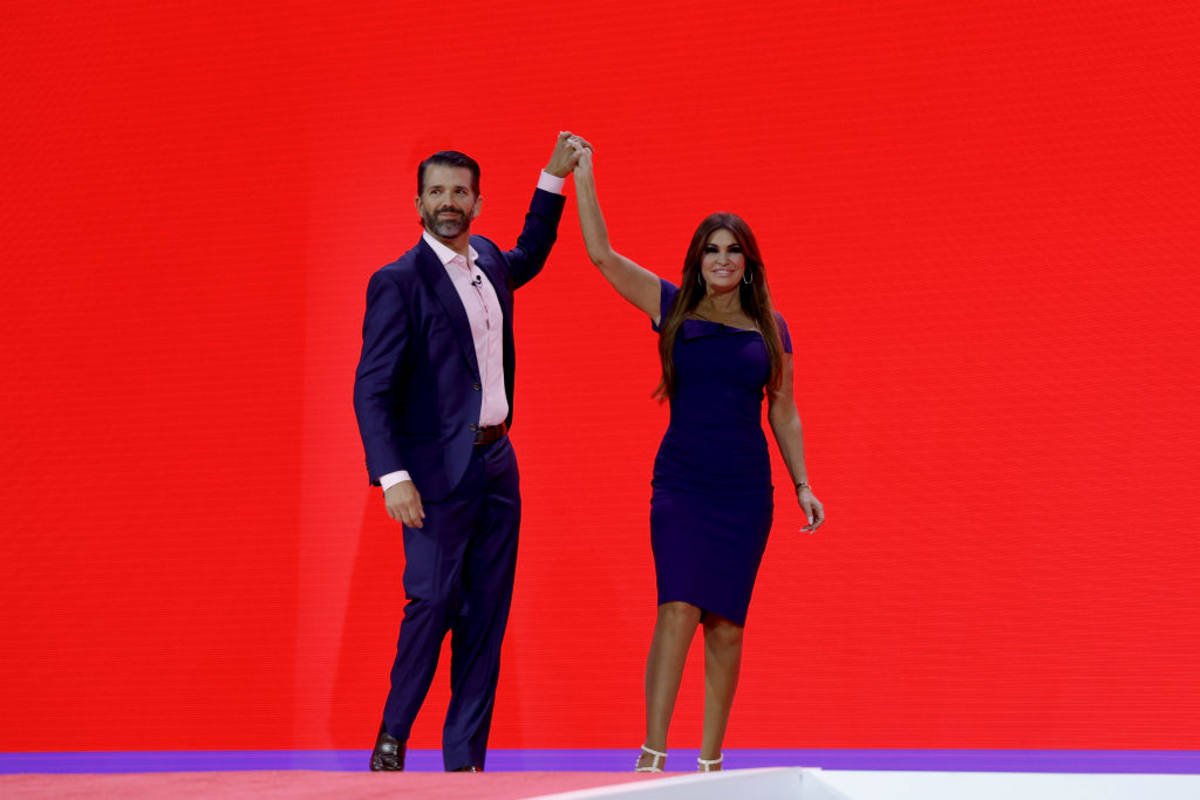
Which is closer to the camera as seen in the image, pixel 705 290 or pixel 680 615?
pixel 680 615

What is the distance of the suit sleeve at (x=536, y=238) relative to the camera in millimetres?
2826

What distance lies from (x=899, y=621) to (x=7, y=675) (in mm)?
2618

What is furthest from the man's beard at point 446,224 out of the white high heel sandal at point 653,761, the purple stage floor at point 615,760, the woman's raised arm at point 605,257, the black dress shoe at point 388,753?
the purple stage floor at point 615,760

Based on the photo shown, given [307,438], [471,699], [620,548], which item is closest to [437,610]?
[471,699]

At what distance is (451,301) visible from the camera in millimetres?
2582

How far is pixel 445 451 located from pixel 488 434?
0.10m

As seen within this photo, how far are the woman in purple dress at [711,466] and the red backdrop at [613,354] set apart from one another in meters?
0.94

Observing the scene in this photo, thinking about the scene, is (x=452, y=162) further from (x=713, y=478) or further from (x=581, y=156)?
(x=713, y=478)

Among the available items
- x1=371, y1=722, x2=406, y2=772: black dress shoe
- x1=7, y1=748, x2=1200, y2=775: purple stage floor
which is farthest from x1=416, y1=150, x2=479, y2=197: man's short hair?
x1=7, y1=748, x2=1200, y2=775: purple stage floor

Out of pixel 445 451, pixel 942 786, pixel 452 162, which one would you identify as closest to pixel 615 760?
pixel 445 451

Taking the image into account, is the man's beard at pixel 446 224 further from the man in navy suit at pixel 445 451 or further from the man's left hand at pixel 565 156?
the man's left hand at pixel 565 156

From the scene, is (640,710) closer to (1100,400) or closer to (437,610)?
(437,610)

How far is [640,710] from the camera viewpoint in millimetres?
3654

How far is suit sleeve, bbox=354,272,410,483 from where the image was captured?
8.14 feet
